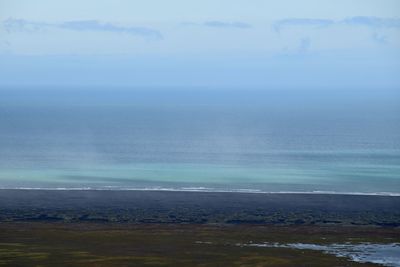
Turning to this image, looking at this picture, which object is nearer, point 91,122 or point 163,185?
point 163,185

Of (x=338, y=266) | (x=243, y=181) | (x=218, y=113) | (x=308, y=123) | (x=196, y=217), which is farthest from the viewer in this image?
(x=218, y=113)

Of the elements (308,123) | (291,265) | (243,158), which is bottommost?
(291,265)

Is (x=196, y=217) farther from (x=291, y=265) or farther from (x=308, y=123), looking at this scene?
(x=308, y=123)

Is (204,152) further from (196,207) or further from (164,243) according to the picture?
(164,243)

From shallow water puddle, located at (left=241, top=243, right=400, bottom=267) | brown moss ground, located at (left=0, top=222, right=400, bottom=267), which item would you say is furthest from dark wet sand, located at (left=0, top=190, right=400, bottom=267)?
shallow water puddle, located at (left=241, top=243, right=400, bottom=267)

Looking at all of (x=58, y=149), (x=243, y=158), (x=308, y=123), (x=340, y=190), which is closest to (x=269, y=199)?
(x=340, y=190)

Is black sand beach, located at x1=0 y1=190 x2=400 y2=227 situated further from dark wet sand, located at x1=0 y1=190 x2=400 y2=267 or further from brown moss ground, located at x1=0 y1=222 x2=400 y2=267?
brown moss ground, located at x1=0 y1=222 x2=400 y2=267

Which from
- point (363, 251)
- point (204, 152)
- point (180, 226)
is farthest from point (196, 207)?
point (204, 152)

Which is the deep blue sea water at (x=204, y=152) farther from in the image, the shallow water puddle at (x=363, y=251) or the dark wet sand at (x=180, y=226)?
the shallow water puddle at (x=363, y=251)
